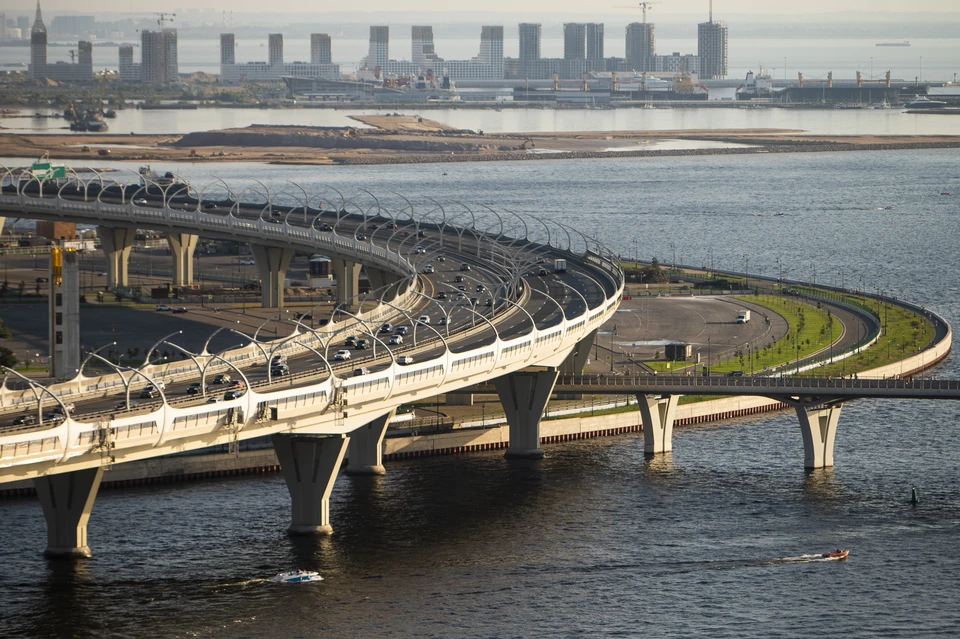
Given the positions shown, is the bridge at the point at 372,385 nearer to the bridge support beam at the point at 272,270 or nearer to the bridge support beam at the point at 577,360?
the bridge support beam at the point at 577,360

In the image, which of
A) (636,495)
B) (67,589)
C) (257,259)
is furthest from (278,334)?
(67,589)

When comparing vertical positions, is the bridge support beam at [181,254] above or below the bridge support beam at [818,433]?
above

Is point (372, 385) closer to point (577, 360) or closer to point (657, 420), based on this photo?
point (657, 420)

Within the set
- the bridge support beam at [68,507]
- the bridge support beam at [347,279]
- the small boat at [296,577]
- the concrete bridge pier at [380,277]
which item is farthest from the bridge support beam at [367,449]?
the bridge support beam at [347,279]

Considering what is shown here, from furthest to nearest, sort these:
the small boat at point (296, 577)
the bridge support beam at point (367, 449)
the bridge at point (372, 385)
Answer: the bridge support beam at point (367, 449) < the small boat at point (296, 577) < the bridge at point (372, 385)

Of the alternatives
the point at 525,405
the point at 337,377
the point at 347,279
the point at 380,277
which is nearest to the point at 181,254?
the point at 347,279

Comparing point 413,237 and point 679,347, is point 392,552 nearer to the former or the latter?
point 679,347
